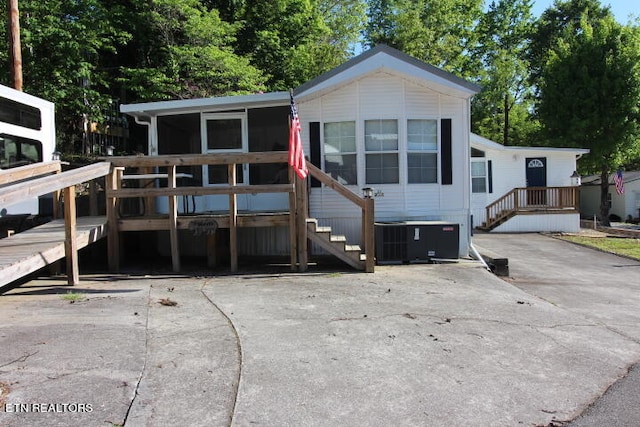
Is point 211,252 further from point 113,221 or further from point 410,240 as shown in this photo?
point 410,240

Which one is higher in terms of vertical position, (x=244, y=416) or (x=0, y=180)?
(x=0, y=180)

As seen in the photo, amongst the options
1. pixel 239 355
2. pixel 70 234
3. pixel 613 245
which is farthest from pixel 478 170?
pixel 239 355

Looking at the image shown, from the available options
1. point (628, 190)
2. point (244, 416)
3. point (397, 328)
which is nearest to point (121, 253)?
point (397, 328)

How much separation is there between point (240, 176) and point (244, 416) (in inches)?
321

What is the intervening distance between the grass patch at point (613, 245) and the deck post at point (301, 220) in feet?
30.7

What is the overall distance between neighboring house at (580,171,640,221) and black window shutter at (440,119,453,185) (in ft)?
75.6

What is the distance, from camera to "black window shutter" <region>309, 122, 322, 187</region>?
33.8 feet

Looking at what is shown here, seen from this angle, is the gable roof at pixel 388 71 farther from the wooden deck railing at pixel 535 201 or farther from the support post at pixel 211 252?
the wooden deck railing at pixel 535 201

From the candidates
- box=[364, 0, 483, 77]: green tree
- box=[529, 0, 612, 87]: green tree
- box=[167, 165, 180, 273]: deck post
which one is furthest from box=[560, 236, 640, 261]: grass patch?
box=[529, 0, 612, 87]: green tree

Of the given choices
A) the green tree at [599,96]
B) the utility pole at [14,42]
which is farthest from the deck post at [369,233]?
the green tree at [599,96]

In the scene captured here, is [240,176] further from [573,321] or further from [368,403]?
[368,403]

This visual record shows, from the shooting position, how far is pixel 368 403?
133 inches

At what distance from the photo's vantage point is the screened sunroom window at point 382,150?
33.7ft

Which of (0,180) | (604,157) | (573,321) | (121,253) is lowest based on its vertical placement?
(573,321)
